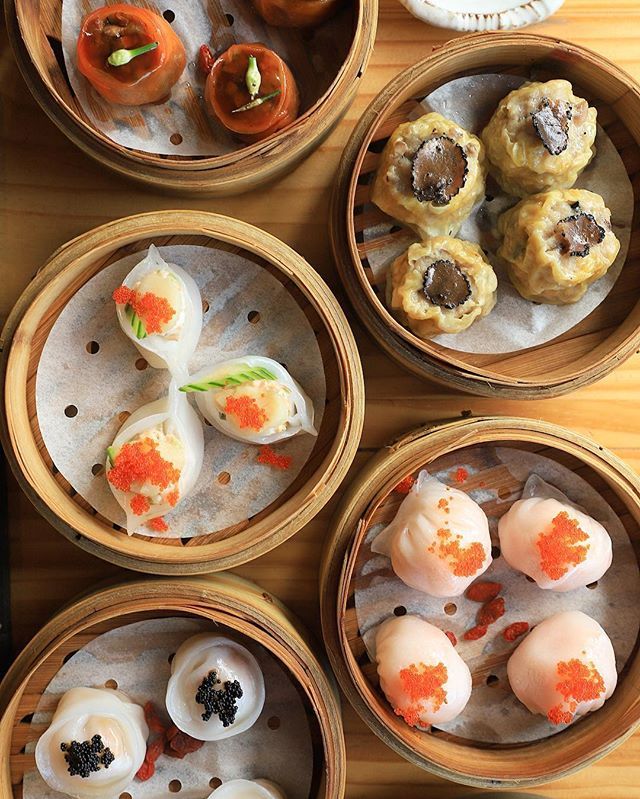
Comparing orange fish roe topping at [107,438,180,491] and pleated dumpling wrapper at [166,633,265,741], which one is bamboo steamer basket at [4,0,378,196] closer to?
orange fish roe topping at [107,438,180,491]

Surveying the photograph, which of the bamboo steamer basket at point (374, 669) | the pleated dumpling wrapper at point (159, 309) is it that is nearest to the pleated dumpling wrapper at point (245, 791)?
the bamboo steamer basket at point (374, 669)

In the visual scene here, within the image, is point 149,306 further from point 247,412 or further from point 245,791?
point 245,791

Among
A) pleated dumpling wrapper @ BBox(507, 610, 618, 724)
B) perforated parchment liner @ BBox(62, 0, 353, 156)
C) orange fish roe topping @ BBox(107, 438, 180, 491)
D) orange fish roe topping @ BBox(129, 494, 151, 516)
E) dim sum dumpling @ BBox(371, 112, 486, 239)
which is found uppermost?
perforated parchment liner @ BBox(62, 0, 353, 156)

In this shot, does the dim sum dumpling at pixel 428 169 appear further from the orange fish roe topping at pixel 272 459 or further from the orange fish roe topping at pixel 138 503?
the orange fish roe topping at pixel 138 503

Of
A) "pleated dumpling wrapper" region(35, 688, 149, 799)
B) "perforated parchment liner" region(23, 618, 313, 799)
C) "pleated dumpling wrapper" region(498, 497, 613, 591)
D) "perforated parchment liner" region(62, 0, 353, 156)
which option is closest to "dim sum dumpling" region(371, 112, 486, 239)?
"perforated parchment liner" region(62, 0, 353, 156)

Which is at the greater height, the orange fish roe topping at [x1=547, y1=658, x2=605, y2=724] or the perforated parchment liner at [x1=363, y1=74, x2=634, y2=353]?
the perforated parchment liner at [x1=363, y1=74, x2=634, y2=353]

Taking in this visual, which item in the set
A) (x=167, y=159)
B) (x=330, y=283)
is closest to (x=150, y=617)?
(x=330, y=283)
